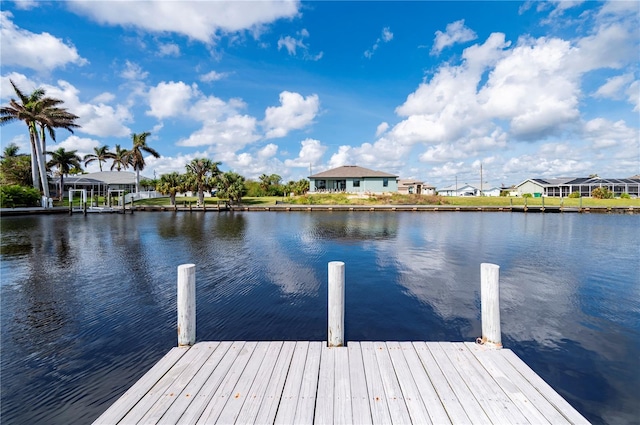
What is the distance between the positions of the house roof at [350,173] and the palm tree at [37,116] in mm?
42035

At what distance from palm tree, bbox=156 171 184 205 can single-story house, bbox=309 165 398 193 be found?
24335mm

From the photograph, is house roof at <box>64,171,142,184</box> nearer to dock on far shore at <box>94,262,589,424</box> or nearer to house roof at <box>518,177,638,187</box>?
dock on far shore at <box>94,262,589,424</box>

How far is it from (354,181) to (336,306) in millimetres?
56688

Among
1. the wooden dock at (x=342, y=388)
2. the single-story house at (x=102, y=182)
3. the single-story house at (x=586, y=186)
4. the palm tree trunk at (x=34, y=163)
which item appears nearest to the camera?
the wooden dock at (x=342, y=388)

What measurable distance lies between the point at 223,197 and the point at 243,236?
30860mm

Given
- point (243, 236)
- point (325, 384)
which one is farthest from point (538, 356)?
point (243, 236)

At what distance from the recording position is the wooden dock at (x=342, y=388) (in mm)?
3484

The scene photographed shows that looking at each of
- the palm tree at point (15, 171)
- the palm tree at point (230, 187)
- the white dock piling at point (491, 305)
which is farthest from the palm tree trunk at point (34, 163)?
the white dock piling at point (491, 305)

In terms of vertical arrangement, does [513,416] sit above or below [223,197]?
below

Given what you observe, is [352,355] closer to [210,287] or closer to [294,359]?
[294,359]

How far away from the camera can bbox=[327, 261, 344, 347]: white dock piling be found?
17.2 feet

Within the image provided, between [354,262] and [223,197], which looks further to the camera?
[223,197]

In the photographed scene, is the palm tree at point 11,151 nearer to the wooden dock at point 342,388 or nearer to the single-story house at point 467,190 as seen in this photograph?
the wooden dock at point 342,388

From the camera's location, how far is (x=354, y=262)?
50.7ft
